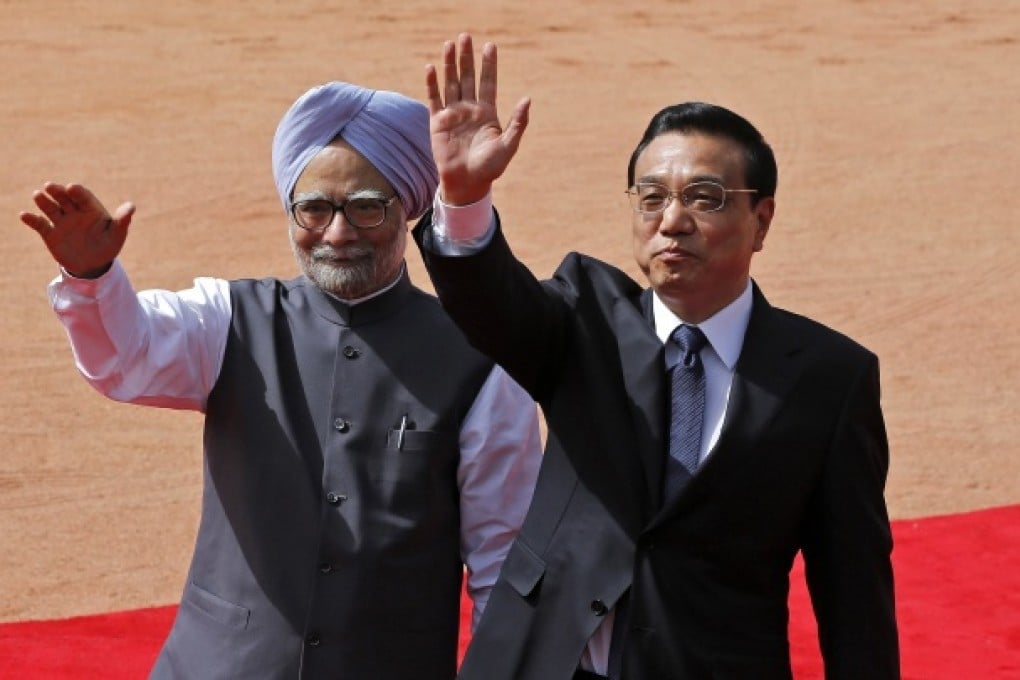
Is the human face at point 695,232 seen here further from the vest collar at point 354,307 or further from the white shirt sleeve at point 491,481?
the vest collar at point 354,307

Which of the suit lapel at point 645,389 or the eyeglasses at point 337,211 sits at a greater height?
the eyeglasses at point 337,211

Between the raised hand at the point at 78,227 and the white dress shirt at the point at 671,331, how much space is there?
69cm

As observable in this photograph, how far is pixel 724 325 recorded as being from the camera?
345 centimetres

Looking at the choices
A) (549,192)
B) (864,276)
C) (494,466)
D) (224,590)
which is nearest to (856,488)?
(494,466)

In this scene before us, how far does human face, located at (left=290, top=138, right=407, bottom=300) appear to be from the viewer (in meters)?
3.97

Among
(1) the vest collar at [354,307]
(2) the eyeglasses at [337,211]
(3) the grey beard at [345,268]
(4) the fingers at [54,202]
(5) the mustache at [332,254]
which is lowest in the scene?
(1) the vest collar at [354,307]

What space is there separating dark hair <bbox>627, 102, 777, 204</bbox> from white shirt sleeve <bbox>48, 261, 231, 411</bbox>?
3.11ft

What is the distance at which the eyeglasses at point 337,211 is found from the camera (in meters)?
3.97

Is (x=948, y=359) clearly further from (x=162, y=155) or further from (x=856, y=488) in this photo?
(x=856, y=488)

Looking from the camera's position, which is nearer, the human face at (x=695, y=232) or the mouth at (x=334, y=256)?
the human face at (x=695, y=232)

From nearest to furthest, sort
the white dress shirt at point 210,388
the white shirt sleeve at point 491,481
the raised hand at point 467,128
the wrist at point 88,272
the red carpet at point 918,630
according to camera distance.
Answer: the raised hand at point 467,128 → the wrist at point 88,272 → the white dress shirt at point 210,388 → the white shirt sleeve at point 491,481 → the red carpet at point 918,630

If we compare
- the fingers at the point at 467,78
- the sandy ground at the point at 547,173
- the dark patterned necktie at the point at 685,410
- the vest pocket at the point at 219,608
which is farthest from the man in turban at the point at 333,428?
the sandy ground at the point at 547,173

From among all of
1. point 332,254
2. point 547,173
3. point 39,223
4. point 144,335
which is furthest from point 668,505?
point 547,173

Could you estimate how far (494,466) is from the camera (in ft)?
12.9
